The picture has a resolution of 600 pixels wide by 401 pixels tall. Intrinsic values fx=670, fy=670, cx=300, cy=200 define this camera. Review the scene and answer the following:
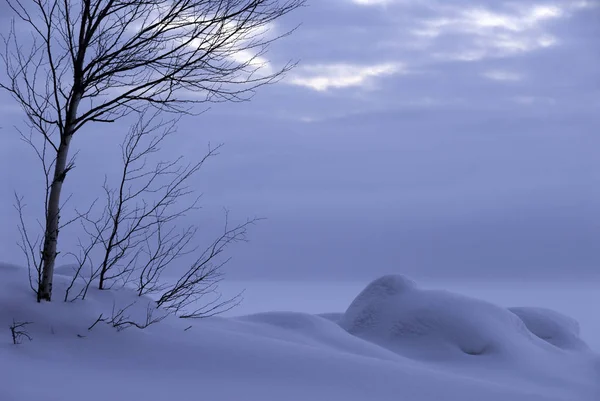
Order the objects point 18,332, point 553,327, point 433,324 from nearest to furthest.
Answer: point 18,332 → point 433,324 → point 553,327

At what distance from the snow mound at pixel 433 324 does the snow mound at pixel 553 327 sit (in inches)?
81.0

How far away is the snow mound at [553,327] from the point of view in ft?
40.2

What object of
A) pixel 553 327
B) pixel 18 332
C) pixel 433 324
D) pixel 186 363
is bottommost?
pixel 186 363

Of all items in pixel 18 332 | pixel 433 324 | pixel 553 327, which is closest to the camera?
pixel 18 332

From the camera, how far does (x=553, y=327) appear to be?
42.3 feet

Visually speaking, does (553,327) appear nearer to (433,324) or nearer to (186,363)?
(433,324)

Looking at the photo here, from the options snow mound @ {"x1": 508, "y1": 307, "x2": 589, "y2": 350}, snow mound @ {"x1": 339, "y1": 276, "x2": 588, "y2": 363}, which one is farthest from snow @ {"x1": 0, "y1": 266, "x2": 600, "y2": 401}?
snow mound @ {"x1": 508, "y1": 307, "x2": 589, "y2": 350}

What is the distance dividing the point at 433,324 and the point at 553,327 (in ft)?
15.0

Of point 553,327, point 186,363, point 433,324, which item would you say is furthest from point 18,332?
point 553,327

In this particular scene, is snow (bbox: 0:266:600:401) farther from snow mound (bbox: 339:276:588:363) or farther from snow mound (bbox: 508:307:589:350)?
snow mound (bbox: 508:307:589:350)

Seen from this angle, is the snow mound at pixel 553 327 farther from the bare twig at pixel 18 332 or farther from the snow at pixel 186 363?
the bare twig at pixel 18 332

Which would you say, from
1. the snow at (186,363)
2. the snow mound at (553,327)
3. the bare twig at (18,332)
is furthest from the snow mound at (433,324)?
the bare twig at (18,332)

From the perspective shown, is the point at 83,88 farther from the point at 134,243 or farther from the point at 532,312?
the point at 532,312

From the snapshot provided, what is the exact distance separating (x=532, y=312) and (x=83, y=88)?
1102cm
